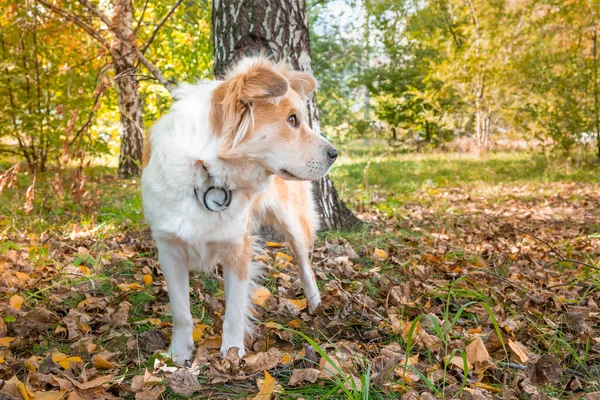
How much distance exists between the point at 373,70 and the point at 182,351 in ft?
52.3

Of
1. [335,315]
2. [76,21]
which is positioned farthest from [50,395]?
[76,21]

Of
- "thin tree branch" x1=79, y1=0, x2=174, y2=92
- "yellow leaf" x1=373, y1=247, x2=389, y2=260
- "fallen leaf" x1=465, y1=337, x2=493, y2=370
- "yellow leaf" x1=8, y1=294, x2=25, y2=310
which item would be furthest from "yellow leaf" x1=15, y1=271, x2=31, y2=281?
"fallen leaf" x1=465, y1=337, x2=493, y2=370

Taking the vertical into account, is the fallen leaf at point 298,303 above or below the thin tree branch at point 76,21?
below

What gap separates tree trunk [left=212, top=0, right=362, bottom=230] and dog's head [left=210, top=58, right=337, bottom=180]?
1.33 m

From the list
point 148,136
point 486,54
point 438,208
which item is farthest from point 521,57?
point 148,136

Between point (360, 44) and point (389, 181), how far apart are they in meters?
13.3

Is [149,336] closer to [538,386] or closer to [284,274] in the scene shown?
[284,274]

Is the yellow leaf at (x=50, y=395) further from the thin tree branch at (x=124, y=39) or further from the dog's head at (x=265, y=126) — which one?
the thin tree branch at (x=124, y=39)

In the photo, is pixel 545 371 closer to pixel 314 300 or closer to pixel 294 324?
pixel 294 324

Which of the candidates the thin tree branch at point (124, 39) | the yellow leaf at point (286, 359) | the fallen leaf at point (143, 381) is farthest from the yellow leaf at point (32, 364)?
the thin tree branch at point (124, 39)

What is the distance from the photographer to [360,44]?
21141 mm

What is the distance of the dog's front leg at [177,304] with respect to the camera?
2.51 meters

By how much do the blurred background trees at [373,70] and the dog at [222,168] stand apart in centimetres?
152

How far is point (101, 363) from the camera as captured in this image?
2.23m
